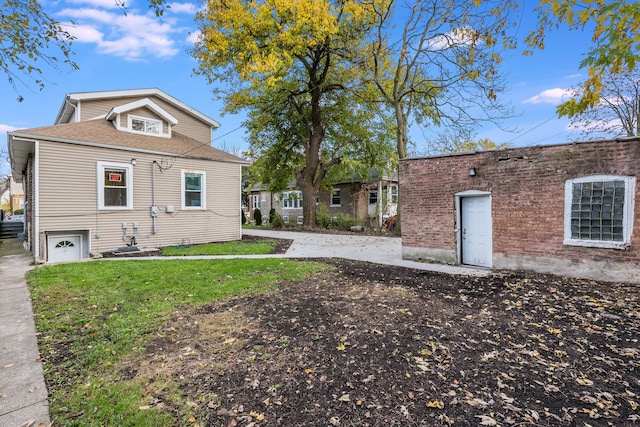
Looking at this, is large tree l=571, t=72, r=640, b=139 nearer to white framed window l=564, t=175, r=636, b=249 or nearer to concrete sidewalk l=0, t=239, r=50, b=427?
white framed window l=564, t=175, r=636, b=249

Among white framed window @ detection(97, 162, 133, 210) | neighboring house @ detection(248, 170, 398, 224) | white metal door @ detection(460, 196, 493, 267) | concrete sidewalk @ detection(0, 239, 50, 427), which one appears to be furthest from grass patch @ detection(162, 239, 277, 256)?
neighboring house @ detection(248, 170, 398, 224)

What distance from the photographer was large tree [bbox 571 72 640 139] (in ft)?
52.3

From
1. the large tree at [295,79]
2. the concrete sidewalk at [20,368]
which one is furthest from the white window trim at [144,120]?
the concrete sidewalk at [20,368]

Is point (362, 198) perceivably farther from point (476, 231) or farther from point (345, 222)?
point (476, 231)

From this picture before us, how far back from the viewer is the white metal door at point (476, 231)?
8195 millimetres

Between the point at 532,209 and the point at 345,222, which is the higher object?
the point at 532,209

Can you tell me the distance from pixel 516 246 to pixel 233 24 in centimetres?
1472

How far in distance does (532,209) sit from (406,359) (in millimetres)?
5745

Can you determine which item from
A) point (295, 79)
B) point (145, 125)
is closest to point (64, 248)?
point (145, 125)

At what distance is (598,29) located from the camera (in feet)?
16.3

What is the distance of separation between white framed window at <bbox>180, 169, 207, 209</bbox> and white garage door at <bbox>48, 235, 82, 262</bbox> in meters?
3.60

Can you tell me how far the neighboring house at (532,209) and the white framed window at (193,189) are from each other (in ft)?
26.6

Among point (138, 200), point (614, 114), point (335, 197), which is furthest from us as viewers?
point (335, 197)

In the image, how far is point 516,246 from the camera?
25.3 feet
